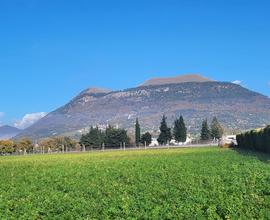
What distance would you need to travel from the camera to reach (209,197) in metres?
17.7

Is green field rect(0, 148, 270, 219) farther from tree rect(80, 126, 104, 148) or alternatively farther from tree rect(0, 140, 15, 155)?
tree rect(80, 126, 104, 148)

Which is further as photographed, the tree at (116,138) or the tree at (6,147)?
the tree at (116,138)

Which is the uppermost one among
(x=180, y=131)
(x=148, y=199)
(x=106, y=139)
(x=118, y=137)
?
(x=180, y=131)

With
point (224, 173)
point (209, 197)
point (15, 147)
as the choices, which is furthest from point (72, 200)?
point (15, 147)

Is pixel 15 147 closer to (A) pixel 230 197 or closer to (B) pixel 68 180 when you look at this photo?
(B) pixel 68 180

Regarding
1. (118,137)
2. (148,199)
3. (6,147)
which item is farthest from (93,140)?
(148,199)

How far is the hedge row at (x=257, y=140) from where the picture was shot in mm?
59438

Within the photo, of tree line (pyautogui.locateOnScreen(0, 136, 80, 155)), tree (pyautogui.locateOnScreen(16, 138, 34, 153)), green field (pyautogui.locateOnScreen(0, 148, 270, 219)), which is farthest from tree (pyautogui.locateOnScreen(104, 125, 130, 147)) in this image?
green field (pyautogui.locateOnScreen(0, 148, 270, 219))

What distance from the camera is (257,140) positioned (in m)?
66.5

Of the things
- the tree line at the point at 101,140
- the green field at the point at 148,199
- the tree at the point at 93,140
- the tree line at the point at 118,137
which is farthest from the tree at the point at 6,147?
the green field at the point at 148,199

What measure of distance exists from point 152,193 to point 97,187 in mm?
3739

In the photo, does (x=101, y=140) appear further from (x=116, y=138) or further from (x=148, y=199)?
(x=148, y=199)

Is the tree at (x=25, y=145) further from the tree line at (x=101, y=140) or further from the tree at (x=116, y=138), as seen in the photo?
the tree at (x=116, y=138)

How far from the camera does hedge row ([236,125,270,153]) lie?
5944 cm
